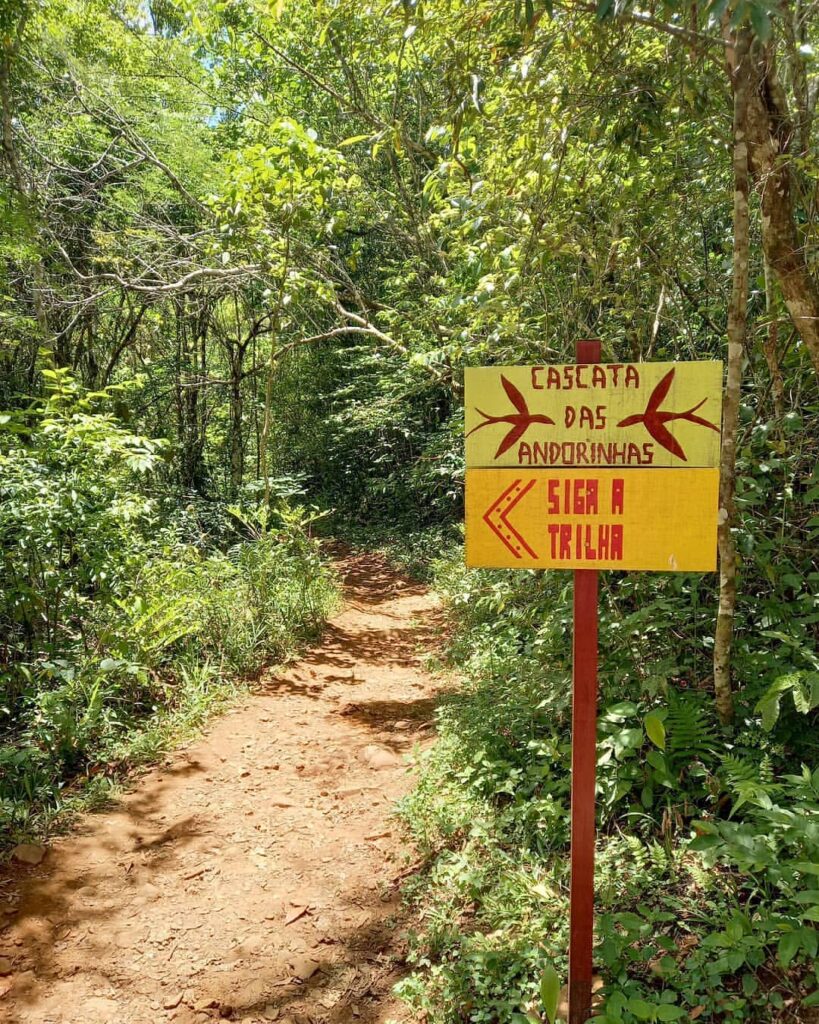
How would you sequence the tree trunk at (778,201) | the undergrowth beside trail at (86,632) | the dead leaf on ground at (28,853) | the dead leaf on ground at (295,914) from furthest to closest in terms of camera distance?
the undergrowth beside trail at (86,632), the dead leaf on ground at (28,853), the dead leaf on ground at (295,914), the tree trunk at (778,201)

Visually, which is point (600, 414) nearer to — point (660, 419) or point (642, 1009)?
point (660, 419)

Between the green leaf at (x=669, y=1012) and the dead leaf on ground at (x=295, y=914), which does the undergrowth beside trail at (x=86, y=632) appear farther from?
the green leaf at (x=669, y=1012)

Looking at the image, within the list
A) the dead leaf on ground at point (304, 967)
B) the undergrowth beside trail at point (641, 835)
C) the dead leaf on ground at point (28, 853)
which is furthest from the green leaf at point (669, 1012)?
the dead leaf on ground at point (28, 853)

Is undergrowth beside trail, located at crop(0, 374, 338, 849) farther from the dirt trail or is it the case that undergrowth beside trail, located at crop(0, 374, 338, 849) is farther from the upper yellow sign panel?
the upper yellow sign panel

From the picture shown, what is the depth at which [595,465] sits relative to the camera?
192cm

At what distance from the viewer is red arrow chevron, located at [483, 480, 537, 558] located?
6.48 ft

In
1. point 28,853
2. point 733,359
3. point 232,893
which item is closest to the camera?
point 733,359

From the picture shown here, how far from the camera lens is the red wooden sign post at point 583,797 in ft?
6.56

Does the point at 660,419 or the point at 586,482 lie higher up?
the point at 660,419

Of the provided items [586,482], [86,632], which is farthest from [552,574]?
[86,632]

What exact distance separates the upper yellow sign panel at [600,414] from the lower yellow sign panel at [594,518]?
51 millimetres

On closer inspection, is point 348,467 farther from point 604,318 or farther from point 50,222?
point 604,318

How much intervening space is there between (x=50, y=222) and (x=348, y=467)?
24.5ft

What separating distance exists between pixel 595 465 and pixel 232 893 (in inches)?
104
